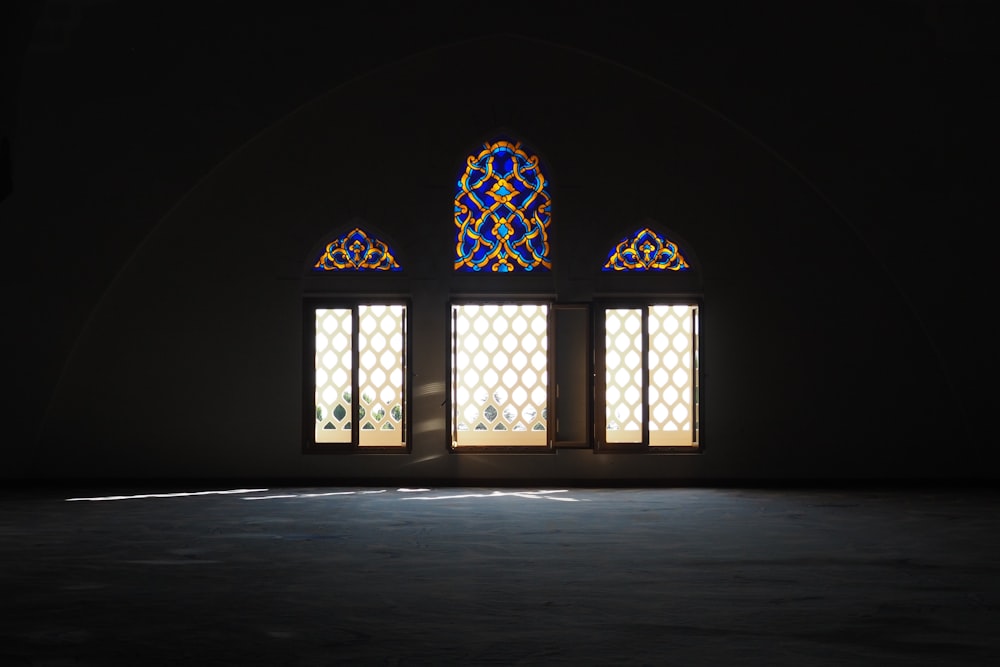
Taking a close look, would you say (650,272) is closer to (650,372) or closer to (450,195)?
(650,372)

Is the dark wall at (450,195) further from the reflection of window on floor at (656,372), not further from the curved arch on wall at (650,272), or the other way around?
the reflection of window on floor at (656,372)

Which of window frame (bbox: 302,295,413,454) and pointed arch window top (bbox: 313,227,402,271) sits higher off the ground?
pointed arch window top (bbox: 313,227,402,271)

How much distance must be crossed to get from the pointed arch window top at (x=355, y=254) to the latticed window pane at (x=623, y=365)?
212cm

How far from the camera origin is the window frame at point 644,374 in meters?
11.0

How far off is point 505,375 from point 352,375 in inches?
56.3

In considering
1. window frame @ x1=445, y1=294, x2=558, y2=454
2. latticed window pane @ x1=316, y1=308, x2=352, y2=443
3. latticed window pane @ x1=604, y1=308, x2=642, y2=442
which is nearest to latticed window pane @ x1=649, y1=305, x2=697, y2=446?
latticed window pane @ x1=604, y1=308, x2=642, y2=442

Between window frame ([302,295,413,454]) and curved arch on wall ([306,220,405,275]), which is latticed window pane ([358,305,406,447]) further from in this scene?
curved arch on wall ([306,220,405,275])

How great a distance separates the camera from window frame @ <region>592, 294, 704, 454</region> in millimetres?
10969

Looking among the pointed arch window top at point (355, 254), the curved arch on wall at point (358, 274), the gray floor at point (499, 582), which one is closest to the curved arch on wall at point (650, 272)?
the curved arch on wall at point (358, 274)

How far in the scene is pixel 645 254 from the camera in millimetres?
11195

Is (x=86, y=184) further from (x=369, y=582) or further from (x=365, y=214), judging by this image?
(x=369, y=582)

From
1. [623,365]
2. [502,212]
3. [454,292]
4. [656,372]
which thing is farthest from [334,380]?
[656,372]

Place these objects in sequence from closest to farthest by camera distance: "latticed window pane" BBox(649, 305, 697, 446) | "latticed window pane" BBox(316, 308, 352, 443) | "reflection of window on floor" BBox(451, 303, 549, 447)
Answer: "latticed window pane" BBox(316, 308, 352, 443) < "latticed window pane" BBox(649, 305, 697, 446) < "reflection of window on floor" BBox(451, 303, 549, 447)

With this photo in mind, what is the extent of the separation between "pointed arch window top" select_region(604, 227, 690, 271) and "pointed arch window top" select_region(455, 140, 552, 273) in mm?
Answer: 636
